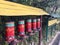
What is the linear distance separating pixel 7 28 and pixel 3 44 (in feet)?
4.29

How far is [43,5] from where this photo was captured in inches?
475

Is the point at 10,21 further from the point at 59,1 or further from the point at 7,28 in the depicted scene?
the point at 59,1

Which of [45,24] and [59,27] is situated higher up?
[45,24]

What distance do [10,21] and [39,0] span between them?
24.4 feet

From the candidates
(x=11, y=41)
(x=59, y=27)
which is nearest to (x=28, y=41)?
(x=11, y=41)

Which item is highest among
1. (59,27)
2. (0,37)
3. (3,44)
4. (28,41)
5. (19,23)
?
(19,23)

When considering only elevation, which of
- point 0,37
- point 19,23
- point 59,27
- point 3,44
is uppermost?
point 19,23

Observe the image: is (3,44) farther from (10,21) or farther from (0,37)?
(10,21)

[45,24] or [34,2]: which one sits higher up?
[34,2]

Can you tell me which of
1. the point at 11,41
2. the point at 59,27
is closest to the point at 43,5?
the point at 11,41

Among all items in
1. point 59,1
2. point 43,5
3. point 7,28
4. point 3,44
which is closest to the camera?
point 7,28

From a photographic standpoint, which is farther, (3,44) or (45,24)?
(45,24)

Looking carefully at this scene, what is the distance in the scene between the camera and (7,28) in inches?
169

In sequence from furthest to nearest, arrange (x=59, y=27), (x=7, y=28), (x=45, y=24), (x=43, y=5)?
(x=59, y=27) → (x=43, y=5) → (x=45, y=24) → (x=7, y=28)
